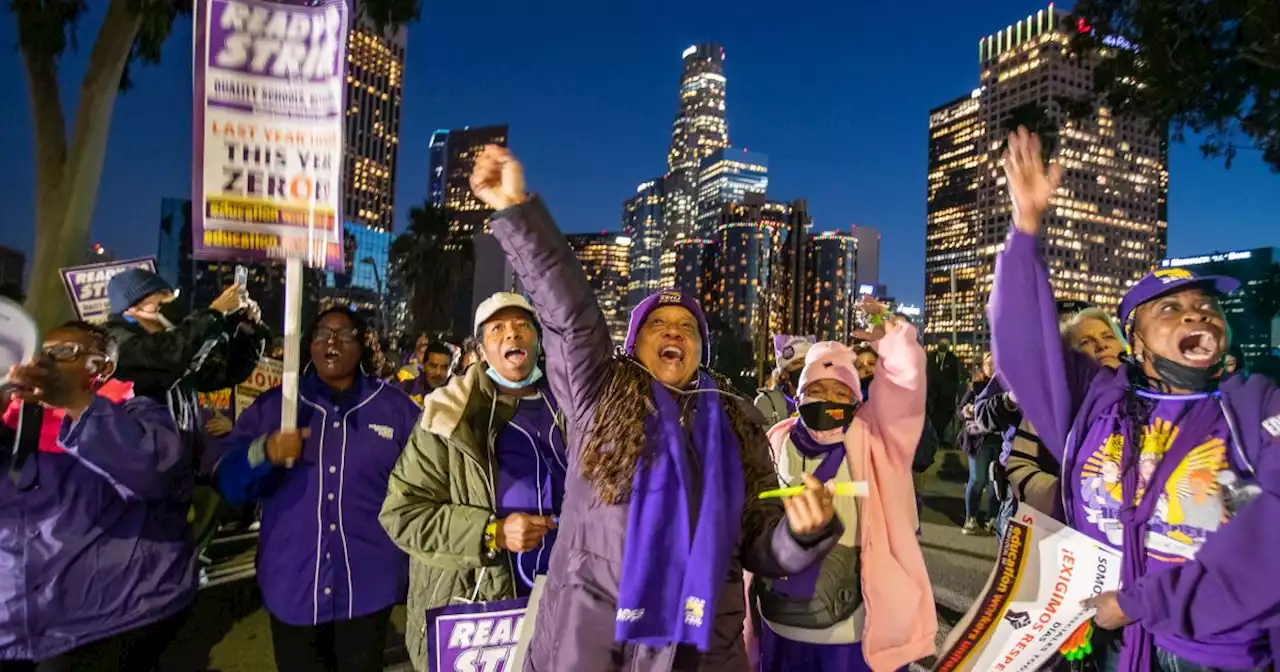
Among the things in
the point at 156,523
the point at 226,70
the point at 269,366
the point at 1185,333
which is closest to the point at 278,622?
the point at 156,523

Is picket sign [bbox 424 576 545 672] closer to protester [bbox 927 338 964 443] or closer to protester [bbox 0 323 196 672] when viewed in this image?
protester [bbox 0 323 196 672]

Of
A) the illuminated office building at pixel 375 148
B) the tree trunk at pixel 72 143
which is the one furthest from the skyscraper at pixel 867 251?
the illuminated office building at pixel 375 148

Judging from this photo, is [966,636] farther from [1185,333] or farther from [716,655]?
[1185,333]

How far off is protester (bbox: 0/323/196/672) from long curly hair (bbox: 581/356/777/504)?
177 cm

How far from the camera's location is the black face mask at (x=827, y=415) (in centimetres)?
Result: 318

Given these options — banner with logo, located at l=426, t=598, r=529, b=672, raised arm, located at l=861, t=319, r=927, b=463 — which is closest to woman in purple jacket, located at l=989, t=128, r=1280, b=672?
raised arm, located at l=861, t=319, r=927, b=463

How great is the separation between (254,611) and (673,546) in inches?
189

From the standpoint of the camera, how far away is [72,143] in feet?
38.5

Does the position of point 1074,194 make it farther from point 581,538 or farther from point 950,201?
point 581,538

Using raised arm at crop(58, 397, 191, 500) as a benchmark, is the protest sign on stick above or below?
above

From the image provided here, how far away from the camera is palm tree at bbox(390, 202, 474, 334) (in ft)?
129

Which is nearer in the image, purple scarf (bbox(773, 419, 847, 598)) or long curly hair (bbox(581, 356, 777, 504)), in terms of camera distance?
long curly hair (bbox(581, 356, 777, 504))

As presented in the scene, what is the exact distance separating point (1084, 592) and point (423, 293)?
3926 centimetres

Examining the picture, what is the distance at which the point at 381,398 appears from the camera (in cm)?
355
